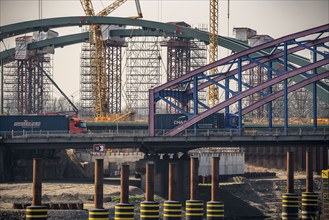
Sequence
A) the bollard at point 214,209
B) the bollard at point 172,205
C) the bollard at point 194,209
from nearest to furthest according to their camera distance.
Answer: the bollard at point 214,209 → the bollard at point 172,205 → the bollard at point 194,209

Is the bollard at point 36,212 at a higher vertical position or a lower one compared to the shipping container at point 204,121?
lower

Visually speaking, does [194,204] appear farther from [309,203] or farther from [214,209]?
[309,203]

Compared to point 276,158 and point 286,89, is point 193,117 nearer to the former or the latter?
point 286,89

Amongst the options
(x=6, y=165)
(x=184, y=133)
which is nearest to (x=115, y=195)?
(x=6, y=165)

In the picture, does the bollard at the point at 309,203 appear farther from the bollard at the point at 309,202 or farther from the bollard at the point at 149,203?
the bollard at the point at 149,203

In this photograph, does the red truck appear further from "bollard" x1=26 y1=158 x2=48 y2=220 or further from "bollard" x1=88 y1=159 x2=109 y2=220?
"bollard" x1=26 y1=158 x2=48 y2=220

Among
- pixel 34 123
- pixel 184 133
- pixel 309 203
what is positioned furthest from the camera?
pixel 34 123

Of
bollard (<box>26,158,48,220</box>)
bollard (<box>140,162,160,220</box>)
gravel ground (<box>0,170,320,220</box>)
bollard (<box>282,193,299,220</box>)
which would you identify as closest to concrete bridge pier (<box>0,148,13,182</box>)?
gravel ground (<box>0,170,320,220</box>)

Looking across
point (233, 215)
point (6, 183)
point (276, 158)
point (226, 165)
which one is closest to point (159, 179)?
point (233, 215)

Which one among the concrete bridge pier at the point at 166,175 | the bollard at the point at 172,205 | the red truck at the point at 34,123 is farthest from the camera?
the red truck at the point at 34,123

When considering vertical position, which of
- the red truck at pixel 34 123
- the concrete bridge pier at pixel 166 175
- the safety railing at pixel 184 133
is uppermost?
the red truck at pixel 34 123

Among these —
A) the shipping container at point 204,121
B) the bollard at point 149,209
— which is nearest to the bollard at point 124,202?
the bollard at point 149,209

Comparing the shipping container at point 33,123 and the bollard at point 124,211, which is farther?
the shipping container at point 33,123

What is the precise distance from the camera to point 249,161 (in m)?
194
